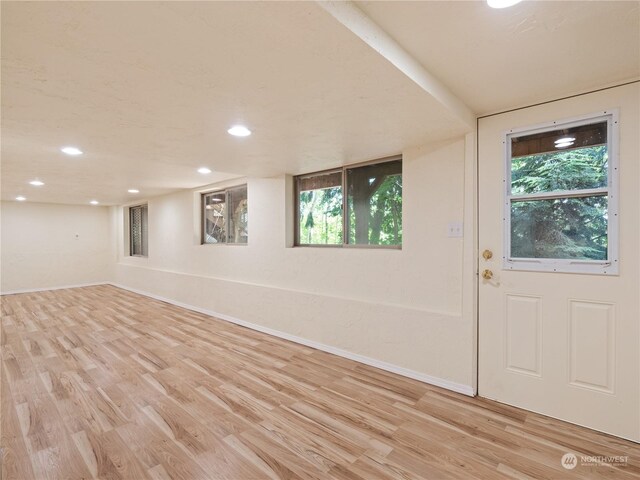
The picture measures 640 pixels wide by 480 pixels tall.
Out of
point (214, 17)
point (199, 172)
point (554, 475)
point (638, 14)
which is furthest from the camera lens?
point (199, 172)

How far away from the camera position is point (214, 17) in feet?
3.66

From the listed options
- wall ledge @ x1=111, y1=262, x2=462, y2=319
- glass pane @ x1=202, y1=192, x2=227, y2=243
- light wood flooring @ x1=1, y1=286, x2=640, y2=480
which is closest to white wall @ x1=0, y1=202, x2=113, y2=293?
wall ledge @ x1=111, y1=262, x2=462, y2=319

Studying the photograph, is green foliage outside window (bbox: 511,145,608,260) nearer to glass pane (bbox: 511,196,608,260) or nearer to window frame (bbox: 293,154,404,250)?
glass pane (bbox: 511,196,608,260)

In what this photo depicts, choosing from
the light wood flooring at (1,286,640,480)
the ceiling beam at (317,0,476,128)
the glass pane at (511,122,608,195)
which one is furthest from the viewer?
the glass pane at (511,122,608,195)

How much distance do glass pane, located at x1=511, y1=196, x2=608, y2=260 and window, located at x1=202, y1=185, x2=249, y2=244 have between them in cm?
348

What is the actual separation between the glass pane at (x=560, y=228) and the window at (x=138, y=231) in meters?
7.63

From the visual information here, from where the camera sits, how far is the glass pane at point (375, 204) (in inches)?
121

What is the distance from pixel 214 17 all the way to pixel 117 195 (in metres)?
6.45

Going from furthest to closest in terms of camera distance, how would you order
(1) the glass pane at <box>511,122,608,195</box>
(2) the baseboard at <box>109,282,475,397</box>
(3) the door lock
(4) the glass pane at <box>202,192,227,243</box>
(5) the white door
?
(4) the glass pane at <box>202,192,227,243</box>, (2) the baseboard at <box>109,282,475,397</box>, (3) the door lock, (1) the glass pane at <box>511,122,608,195</box>, (5) the white door

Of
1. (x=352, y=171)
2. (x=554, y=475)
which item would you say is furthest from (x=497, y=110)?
(x=554, y=475)

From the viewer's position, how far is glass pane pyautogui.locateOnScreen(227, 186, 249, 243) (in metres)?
4.71

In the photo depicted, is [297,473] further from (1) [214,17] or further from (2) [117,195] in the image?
(2) [117,195]

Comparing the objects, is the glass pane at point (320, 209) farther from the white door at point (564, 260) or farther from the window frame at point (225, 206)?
the white door at point (564, 260)

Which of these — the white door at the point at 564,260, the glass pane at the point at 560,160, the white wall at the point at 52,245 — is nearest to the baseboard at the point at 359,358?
the white door at the point at 564,260
